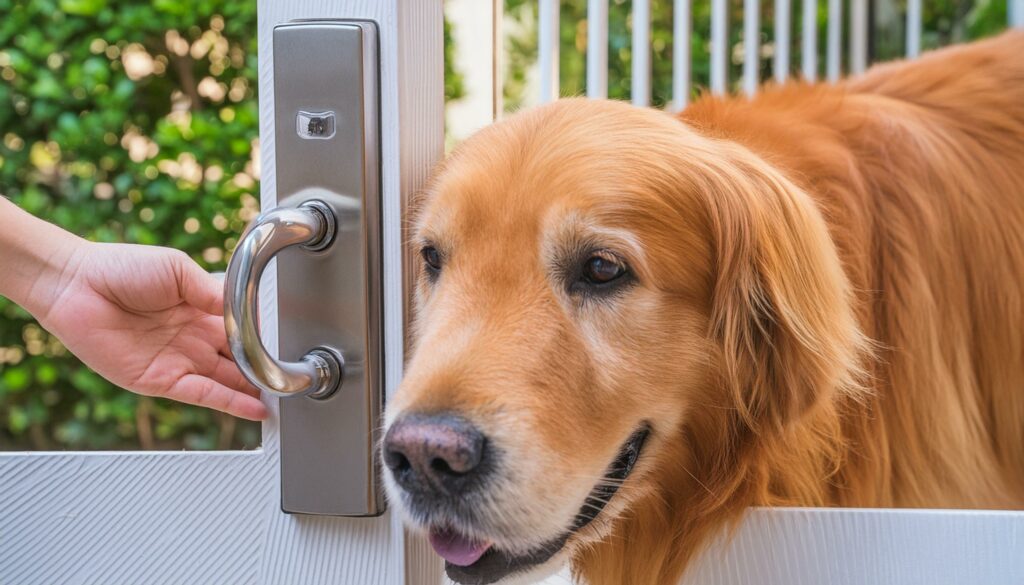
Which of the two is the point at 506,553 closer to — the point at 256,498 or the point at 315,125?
the point at 256,498

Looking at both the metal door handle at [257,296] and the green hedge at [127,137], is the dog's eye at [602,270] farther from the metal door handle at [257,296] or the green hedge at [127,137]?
the green hedge at [127,137]

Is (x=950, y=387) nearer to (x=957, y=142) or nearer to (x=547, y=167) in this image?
(x=957, y=142)

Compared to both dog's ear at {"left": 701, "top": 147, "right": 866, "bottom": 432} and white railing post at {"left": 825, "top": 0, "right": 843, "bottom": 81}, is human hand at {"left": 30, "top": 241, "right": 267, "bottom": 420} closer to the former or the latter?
dog's ear at {"left": 701, "top": 147, "right": 866, "bottom": 432}

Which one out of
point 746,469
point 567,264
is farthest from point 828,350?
point 567,264

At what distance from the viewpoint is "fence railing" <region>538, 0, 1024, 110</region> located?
2.33m

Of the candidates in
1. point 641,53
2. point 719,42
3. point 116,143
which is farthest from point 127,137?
point 719,42

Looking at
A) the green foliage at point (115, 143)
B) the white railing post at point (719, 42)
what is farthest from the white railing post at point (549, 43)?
the green foliage at point (115, 143)

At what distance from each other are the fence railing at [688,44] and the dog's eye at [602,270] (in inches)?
38.2

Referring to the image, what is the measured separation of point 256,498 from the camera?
106cm

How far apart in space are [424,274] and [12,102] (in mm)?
2733

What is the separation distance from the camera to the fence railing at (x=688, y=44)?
2330 millimetres

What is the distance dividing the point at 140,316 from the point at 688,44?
1779mm

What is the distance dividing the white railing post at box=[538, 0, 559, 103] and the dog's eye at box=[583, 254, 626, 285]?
1.04 metres

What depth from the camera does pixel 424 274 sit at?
4.86 feet
